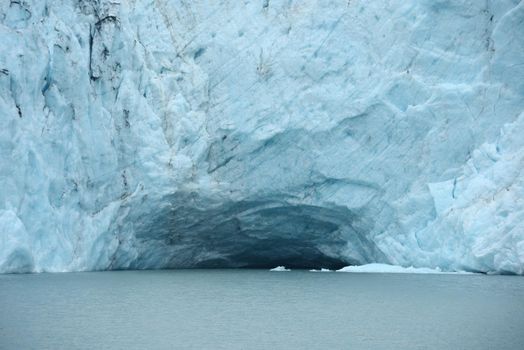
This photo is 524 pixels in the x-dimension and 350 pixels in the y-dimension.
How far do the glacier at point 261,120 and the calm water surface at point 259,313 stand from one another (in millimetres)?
2101

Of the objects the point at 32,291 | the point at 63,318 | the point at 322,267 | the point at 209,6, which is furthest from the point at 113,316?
the point at 322,267

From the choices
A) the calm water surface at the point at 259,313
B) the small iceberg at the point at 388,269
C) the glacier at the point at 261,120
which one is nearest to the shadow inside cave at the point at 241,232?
the glacier at the point at 261,120

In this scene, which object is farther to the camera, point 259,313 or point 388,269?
point 388,269

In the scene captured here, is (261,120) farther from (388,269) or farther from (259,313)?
(259,313)

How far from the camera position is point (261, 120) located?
63.5 ft

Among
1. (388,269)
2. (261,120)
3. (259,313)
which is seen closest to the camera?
(259,313)

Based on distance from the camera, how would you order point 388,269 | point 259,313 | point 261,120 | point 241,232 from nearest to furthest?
1. point 259,313
2. point 388,269
3. point 261,120
4. point 241,232

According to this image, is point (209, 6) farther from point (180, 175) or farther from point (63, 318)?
point (63, 318)

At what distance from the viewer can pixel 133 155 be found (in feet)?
62.2

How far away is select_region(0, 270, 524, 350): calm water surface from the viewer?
854 cm

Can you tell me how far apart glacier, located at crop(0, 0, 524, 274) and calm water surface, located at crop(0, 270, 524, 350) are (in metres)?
2.10

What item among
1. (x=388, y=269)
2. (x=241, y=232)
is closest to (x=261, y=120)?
(x=241, y=232)

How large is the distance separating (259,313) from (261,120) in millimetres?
8863

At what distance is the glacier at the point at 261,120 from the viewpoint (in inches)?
692
